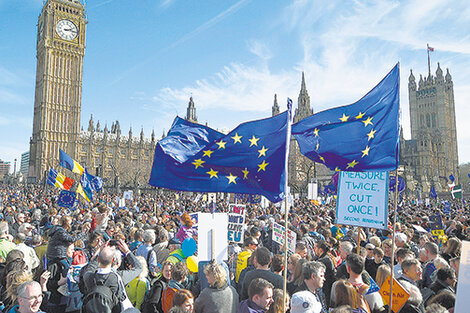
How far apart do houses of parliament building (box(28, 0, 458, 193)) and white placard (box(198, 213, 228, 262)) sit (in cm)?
3799

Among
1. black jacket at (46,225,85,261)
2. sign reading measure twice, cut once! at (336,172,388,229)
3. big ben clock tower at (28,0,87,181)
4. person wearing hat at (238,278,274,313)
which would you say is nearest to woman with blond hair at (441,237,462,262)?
sign reading measure twice, cut once! at (336,172,388,229)

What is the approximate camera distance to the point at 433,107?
3728 inches

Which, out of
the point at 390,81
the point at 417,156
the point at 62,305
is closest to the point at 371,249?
the point at 390,81

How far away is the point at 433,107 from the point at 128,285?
104 metres

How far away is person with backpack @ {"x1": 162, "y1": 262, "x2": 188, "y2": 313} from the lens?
A: 4336mm

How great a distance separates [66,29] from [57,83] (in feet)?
32.2

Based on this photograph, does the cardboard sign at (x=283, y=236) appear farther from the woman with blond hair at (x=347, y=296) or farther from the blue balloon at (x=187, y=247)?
the woman with blond hair at (x=347, y=296)

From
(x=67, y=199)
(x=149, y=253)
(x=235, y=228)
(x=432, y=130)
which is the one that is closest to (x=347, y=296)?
(x=149, y=253)

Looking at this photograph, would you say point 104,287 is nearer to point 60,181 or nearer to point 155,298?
point 155,298

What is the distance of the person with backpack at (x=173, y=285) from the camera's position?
14.2 feet

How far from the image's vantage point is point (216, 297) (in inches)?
156

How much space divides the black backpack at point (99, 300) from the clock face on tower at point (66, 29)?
7311 centimetres

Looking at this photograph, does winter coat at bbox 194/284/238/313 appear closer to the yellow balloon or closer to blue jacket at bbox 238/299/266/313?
blue jacket at bbox 238/299/266/313

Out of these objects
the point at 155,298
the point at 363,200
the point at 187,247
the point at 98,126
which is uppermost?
the point at 98,126
